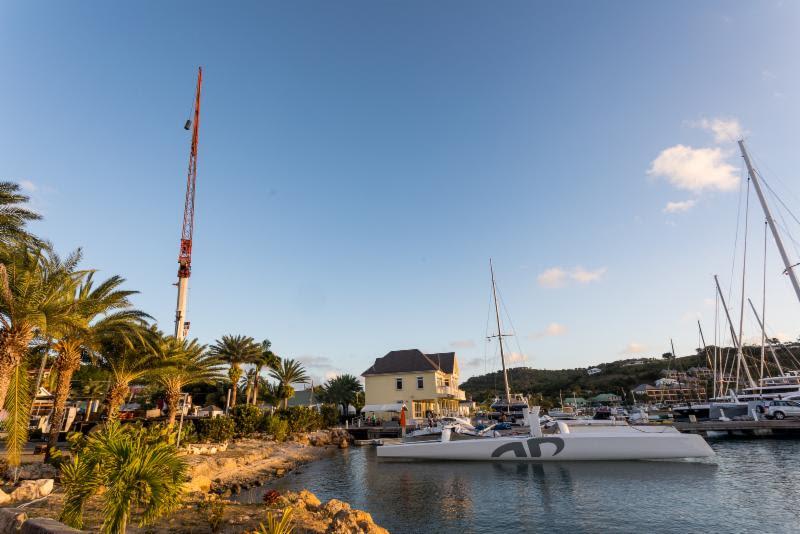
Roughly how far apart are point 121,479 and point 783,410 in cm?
4519

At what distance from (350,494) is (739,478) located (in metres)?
17.6

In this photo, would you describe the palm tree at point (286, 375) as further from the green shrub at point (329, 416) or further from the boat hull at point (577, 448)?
the boat hull at point (577, 448)

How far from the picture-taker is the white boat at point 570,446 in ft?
75.9

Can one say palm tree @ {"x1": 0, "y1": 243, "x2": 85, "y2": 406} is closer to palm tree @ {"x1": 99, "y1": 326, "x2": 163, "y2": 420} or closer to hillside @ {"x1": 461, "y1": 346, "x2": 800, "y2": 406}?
palm tree @ {"x1": 99, "y1": 326, "x2": 163, "y2": 420}

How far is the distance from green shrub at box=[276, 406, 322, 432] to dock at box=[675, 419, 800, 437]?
3241 centimetres

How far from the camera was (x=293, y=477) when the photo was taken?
22.5m

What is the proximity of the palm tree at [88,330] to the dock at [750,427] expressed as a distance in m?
41.4

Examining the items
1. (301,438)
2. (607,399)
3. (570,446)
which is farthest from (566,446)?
(607,399)

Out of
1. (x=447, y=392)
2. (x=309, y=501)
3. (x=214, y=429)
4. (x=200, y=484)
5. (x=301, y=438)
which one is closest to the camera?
(x=309, y=501)

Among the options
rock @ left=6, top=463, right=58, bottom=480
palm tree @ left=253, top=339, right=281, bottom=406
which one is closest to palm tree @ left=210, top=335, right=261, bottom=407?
palm tree @ left=253, top=339, right=281, bottom=406

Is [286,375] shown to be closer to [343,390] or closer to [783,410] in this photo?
[343,390]

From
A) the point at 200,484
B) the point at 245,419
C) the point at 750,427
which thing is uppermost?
the point at 245,419

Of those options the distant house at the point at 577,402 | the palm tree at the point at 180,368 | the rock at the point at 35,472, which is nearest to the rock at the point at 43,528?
the rock at the point at 35,472

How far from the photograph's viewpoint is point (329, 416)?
4459 cm
